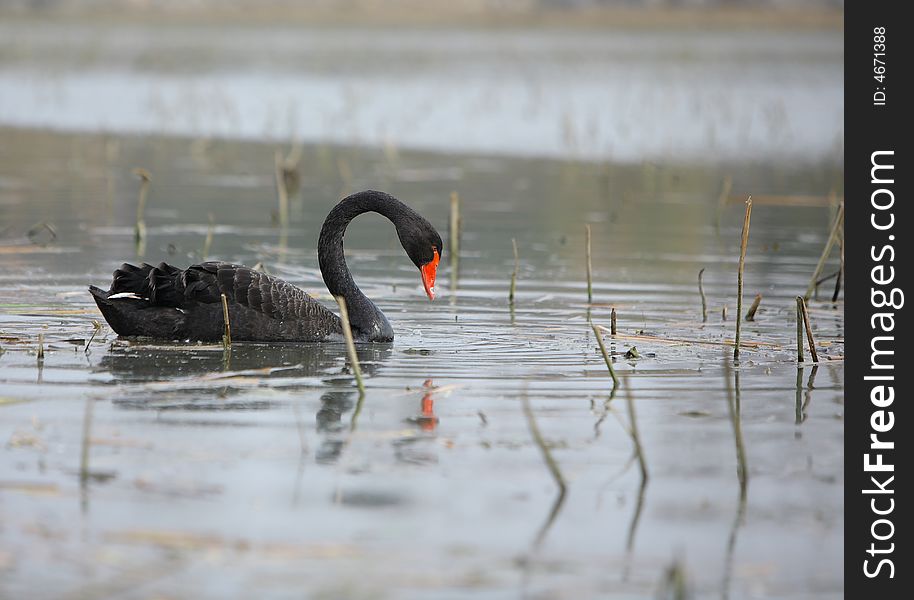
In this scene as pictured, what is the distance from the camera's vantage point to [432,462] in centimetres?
548

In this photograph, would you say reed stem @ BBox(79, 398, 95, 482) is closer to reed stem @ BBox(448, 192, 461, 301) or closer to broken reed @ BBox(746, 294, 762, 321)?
broken reed @ BBox(746, 294, 762, 321)

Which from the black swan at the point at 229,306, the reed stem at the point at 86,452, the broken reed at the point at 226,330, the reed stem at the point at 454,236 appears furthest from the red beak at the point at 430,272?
the reed stem at the point at 86,452

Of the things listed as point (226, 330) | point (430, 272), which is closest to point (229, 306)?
point (226, 330)

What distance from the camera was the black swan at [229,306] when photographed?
7.65 m

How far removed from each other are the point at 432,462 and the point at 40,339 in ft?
8.30

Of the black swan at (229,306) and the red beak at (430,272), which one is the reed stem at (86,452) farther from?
the red beak at (430,272)

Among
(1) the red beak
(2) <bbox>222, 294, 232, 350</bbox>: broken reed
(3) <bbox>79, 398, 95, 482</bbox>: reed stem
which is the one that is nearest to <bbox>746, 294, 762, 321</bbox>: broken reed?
(1) the red beak

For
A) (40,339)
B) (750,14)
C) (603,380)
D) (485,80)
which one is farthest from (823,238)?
(750,14)

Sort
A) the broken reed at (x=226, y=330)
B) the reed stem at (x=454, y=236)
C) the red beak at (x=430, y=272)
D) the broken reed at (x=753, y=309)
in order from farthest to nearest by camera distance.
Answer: the reed stem at (x=454, y=236)
the broken reed at (x=753, y=309)
the red beak at (x=430, y=272)
the broken reed at (x=226, y=330)

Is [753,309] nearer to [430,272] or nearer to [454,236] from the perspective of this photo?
[430,272]

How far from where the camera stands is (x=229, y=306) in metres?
7.75

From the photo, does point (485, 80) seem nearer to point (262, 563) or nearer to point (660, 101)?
point (660, 101)

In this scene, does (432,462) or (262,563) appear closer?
(262,563)

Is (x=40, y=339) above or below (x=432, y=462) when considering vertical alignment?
above
